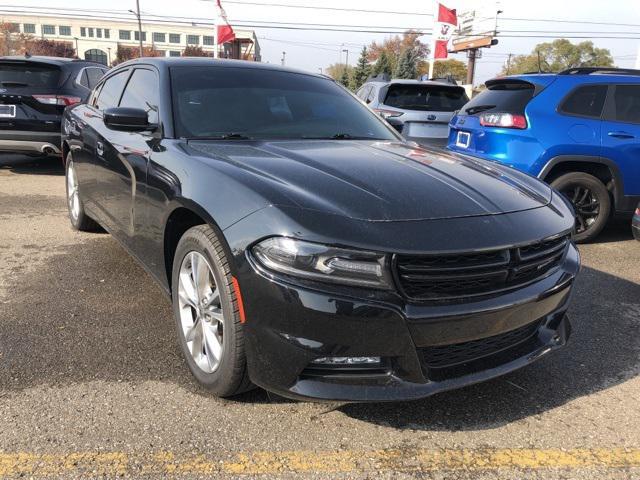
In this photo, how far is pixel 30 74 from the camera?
813 cm

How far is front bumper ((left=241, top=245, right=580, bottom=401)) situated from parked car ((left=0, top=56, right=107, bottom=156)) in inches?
278

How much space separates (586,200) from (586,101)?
3.35 feet

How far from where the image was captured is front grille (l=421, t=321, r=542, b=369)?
226 centimetres

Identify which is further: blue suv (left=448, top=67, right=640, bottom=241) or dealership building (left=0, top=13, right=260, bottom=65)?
dealership building (left=0, top=13, right=260, bottom=65)

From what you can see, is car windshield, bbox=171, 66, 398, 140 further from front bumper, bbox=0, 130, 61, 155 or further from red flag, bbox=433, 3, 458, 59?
red flag, bbox=433, 3, 458, 59

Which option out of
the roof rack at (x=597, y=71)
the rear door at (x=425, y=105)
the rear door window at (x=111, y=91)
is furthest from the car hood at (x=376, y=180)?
the rear door at (x=425, y=105)

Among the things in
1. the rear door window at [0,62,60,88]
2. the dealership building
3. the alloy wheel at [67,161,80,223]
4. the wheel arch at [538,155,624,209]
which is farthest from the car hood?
the dealership building

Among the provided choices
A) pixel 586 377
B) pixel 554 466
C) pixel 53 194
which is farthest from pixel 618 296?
pixel 53 194

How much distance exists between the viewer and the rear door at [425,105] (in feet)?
26.2

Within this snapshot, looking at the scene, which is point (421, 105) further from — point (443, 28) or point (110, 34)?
point (110, 34)

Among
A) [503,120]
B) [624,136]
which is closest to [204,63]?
[503,120]

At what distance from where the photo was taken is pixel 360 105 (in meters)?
4.14

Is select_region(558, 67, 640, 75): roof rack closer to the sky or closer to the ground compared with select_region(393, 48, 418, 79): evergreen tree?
closer to the ground

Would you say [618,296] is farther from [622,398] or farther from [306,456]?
[306,456]
